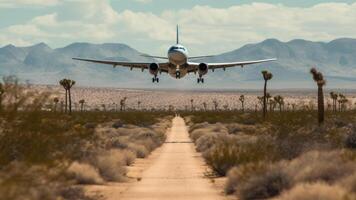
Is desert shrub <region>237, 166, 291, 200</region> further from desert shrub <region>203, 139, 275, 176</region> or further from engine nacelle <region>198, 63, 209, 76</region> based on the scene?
engine nacelle <region>198, 63, 209, 76</region>

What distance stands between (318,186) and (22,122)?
7.04m

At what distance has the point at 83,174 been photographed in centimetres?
2252

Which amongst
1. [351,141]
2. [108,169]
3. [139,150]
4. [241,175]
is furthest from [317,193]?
[139,150]

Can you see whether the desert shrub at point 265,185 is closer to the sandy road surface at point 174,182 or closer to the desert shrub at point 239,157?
the sandy road surface at point 174,182

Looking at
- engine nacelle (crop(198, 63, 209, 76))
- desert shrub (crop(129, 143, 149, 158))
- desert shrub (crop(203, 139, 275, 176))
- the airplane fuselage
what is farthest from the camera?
engine nacelle (crop(198, 63, 209, 76))

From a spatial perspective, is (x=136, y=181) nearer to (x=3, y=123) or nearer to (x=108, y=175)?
(x=108, y=175)

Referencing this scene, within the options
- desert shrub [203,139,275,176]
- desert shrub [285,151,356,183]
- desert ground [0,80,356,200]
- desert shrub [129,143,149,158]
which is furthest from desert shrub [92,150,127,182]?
desert shrub [129,143,149,158]

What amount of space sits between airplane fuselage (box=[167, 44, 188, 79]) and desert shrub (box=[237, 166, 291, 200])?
133 feet

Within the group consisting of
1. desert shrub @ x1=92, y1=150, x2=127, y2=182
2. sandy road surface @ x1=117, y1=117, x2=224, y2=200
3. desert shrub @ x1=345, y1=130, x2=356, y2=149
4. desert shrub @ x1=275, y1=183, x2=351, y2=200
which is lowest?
sandy road surface @ x1=117, y1=117, x2=224, y2=200

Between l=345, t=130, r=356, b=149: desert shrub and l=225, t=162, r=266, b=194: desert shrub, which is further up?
l=345, t=130, r=356, b=149: desert shrub

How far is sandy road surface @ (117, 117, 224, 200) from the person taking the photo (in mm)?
20328

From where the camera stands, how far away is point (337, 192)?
1523 centimetres

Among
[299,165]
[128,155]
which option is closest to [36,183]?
[299,165]

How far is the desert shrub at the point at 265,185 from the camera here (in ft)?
63.1
